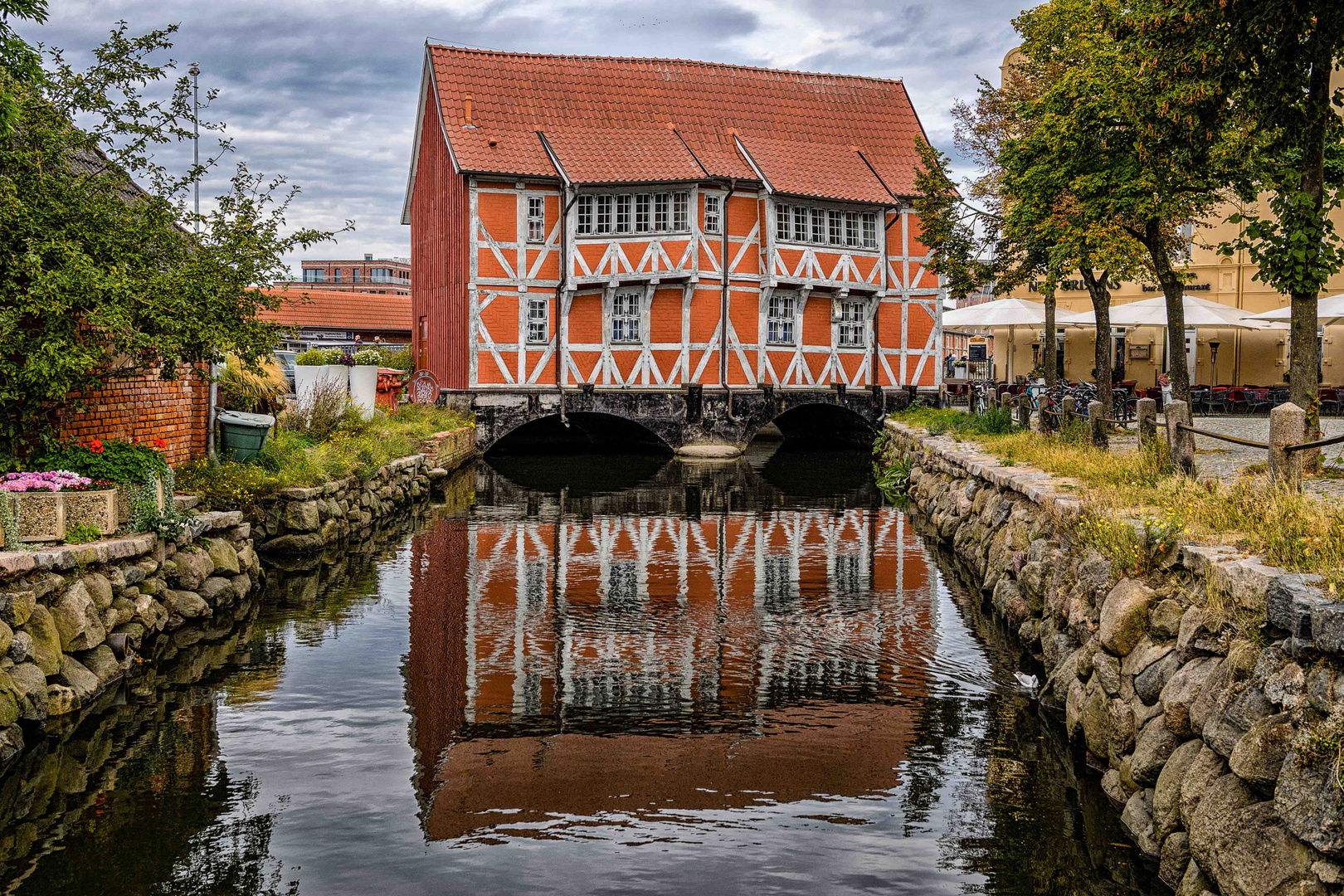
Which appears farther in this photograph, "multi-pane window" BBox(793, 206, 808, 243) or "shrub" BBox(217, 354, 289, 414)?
"multi-pane window" BBox(793, 206, 808, 243)

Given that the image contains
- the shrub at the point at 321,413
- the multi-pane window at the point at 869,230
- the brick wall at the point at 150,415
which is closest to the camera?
the brick wall at the point at 150,415

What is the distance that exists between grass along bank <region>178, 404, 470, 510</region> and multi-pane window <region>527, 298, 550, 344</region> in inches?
236

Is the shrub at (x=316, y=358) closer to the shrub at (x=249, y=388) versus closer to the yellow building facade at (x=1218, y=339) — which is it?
the shrub at (x=249, y=388)

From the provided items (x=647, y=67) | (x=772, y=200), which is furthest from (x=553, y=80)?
(x=772, y=200)

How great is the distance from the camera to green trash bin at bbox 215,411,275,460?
14.9 m

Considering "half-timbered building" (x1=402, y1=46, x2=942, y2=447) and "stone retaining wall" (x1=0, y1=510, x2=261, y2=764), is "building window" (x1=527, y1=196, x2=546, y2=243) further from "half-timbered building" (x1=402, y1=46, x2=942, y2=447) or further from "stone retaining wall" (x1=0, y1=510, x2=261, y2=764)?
"stone retaining wall" (x1=0, y1=510, x2=261, y2=764)

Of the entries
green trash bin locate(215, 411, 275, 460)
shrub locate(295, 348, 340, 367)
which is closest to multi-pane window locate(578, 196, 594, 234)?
shrub locate(295, 348, 340, 367)

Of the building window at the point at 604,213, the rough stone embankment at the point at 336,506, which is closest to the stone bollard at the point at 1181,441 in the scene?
the rough stone embankment at the point at 336,506

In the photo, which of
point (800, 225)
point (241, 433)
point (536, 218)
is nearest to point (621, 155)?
point (536, 218)

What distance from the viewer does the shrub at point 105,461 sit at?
33.8 ft

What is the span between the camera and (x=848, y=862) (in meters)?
6.10

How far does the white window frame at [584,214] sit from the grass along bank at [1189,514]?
64.8 feet

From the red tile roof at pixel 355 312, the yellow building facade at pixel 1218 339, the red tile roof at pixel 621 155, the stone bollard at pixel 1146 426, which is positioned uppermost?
the red tile roof at pixel 621 155

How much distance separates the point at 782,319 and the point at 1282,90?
21.2 meters
